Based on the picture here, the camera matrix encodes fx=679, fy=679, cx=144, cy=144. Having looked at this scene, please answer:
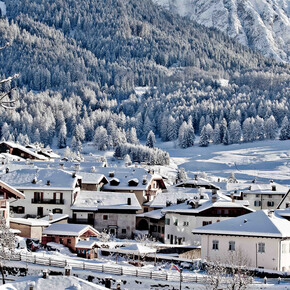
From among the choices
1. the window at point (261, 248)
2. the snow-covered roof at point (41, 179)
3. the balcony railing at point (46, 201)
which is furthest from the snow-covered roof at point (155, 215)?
the window at point (261, 248)

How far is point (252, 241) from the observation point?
55.7m

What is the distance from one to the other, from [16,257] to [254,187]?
231 feet

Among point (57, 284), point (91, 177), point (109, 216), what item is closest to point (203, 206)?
point (109, 216)

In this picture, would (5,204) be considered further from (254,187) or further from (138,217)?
(254,187)

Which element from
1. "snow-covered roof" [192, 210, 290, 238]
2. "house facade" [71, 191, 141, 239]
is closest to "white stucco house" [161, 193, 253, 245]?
"house facade" [71, 191, 141, 239]

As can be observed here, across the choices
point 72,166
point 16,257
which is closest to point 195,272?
point 16,257

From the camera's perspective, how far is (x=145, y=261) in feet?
190

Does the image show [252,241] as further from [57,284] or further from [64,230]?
[57,284]

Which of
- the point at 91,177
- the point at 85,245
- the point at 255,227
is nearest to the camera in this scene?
the point at 255,227

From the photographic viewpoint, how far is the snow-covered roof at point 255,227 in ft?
182

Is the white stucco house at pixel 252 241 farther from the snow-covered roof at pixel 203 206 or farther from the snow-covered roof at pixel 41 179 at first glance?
the snow-covered roof at pixel 41 179

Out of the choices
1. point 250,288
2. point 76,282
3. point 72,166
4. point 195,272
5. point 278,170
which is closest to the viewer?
point 76,282

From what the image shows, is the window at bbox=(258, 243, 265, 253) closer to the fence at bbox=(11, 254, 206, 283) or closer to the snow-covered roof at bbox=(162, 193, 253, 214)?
the fence at bbox=(11, 254, 206, 283)

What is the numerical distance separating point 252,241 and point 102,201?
3328 centimetres
